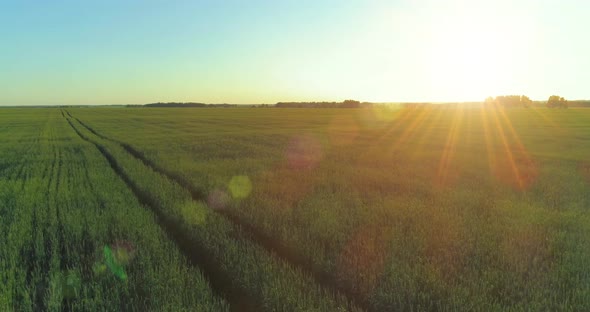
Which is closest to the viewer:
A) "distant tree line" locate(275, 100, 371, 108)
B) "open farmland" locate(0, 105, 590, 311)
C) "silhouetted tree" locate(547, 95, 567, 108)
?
"open farmland" locate(0, 105, 590, 311)

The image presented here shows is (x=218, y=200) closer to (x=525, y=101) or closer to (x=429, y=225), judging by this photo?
(x=429, y=225)

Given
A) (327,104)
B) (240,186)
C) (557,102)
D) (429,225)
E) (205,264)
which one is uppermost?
(557,102)

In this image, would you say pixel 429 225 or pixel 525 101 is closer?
pixel 429 225

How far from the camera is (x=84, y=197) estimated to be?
1080 centimetres

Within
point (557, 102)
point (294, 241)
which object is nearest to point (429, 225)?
point (294, 241)

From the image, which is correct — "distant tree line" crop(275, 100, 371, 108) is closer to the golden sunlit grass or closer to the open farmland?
the golden sunlit grass

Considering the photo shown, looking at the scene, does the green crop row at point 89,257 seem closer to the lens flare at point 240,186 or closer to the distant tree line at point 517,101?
the lens flare at point 240,186

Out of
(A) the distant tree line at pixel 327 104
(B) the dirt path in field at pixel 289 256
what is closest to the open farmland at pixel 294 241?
(B) the dirt path in field at pixel 289 256

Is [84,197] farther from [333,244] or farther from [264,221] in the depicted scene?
[333,244]

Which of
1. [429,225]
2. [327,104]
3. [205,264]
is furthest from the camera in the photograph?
[327,104]

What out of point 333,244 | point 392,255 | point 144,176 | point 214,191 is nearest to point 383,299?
point 392,255

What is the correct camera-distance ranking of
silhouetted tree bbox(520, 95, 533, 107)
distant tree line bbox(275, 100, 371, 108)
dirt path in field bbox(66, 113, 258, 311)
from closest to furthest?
dirt path in field bbox(66, 113, 258, 311) < silhouetted tree bbox(520, 95, 533, 107) < distant tree line bbox(275, 100, 371, 108)

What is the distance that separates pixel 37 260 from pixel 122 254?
1361 millimetres

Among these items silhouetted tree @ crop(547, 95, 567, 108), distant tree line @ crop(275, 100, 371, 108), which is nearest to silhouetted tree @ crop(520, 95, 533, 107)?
silhouetted tree @ crop(547, 95, 567, 108)
